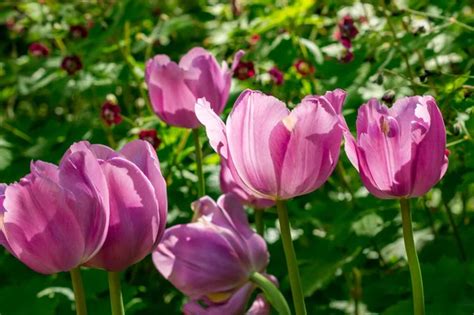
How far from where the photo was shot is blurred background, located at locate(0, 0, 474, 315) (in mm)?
1355

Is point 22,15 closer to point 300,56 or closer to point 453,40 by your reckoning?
point 300,56

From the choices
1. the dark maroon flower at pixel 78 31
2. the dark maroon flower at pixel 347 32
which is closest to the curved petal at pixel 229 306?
the dark maroon flower at pixel 347 32

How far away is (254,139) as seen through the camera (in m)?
0.81

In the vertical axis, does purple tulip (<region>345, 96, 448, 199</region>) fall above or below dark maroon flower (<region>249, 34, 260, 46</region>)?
above

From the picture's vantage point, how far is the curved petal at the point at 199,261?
2.76 ft

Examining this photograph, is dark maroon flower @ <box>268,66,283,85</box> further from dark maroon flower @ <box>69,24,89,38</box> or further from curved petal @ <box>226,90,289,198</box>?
curved petal @ <box>226,90,289,198</box>

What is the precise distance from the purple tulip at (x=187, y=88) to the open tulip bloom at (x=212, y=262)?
0.36 m

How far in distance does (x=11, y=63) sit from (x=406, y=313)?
1.70 metres

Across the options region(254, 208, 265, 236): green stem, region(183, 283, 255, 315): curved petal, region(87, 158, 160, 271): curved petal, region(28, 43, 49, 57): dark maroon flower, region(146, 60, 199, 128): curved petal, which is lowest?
region(28, 43, 49, 57): dark maroon flower

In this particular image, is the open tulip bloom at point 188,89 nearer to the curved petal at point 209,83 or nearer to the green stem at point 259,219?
the curved petal at point 209,83

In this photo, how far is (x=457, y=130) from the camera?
45.3 inches

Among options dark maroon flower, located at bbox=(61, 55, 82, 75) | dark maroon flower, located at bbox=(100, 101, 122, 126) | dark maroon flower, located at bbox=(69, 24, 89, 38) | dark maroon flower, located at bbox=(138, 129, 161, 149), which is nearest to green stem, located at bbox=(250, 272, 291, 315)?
dark maroon flower, located at bbox=(138, 129, 161, 149)

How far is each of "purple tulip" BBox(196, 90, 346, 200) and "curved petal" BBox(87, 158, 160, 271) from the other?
0.08 metres

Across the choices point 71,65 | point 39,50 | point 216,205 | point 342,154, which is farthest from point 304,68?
point 216,205
